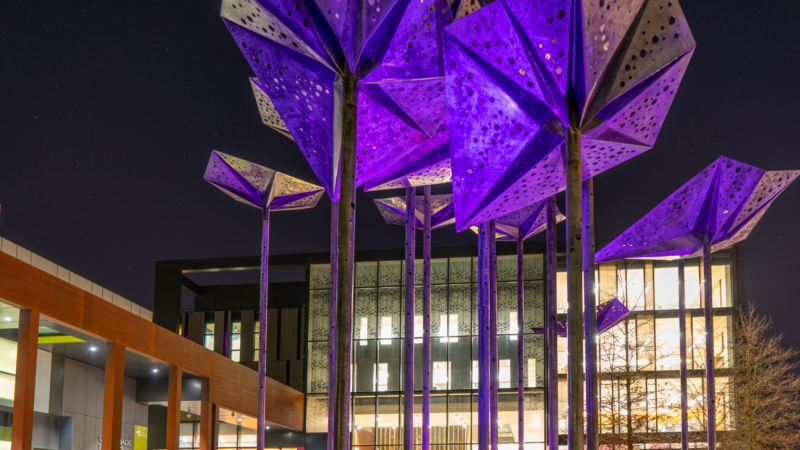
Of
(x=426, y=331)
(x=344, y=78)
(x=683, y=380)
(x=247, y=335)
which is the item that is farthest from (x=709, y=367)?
(x=247, y=335)

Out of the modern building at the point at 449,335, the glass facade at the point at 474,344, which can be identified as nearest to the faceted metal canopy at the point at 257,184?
the glass facade at the point at 474,344

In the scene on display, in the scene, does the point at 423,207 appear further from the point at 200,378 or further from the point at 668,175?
the point at 668,175

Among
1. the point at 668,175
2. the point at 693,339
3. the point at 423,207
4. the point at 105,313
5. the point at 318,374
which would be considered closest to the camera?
the point at 423,207

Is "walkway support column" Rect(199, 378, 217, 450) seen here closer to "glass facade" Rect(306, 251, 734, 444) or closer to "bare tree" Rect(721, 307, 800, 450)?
"glass facade" Rect(306, 251, 734, 444)

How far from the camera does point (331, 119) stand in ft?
29.8

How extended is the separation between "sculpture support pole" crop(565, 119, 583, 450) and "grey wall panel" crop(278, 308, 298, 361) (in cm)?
3208

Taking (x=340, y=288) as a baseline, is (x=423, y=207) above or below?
above

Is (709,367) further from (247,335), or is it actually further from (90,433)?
(247,335)

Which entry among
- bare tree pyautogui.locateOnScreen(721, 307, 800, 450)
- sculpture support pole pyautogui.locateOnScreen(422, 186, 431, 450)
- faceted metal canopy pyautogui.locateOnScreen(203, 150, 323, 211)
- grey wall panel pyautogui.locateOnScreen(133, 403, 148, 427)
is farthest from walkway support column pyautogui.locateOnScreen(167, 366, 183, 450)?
bare tree pyautogui.locateOnScreen(721, 307, 800, 450)

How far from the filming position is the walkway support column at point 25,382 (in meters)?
14.7

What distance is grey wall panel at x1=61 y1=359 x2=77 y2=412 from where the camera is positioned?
24.7 meters

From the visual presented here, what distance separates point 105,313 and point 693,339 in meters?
26.1

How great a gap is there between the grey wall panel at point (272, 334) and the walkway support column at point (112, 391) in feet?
62.3

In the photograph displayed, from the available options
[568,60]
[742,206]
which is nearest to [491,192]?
[568,60]
